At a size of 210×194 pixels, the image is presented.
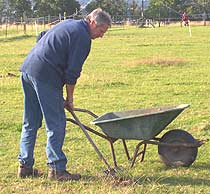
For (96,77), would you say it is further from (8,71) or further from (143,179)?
(143,179)

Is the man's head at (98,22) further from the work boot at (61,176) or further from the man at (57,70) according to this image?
the work boot at (61,176)

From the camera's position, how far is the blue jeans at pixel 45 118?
5293 millimetres

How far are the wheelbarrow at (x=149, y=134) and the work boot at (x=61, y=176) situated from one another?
0.37 meters

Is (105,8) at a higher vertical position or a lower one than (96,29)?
lower

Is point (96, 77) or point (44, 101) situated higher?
point (44, 101)

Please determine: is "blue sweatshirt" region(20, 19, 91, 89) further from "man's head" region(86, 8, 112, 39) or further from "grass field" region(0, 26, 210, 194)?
"grass field" region(0, 26, 210, 194)

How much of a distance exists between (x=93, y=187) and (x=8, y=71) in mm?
10953

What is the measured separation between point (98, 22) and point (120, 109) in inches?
176

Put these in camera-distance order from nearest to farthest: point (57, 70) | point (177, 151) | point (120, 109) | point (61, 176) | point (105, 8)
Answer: point (57, 70) → point (61, 176) → point (177, 151) → point (120, 109) → point (105, 8)

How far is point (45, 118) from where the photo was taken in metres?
5.35

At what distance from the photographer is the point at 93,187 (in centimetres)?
528

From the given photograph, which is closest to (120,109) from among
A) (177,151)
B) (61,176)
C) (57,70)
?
(177,151)

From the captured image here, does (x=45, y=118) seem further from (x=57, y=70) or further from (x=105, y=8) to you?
(x=105, y=8)

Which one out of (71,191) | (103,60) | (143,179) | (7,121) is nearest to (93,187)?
(71,191)
